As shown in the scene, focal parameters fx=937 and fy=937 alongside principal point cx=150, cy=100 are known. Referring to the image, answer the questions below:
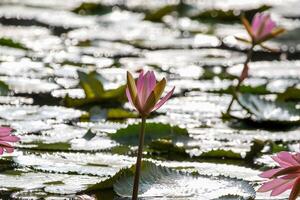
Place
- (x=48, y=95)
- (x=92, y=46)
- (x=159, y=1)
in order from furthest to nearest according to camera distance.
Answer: (x=159, y=1), (x=92, y=46), (x=48, y=95)

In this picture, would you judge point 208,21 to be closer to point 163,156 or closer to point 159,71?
point 159,71

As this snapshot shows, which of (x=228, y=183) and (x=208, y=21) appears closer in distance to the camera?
(x=228, y=183)

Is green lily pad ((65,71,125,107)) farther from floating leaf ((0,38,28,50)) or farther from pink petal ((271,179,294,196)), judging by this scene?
pink petal ((271,179,294,196))

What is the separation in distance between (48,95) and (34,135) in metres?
0.50

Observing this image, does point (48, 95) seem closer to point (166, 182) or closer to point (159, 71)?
point (159, 71)

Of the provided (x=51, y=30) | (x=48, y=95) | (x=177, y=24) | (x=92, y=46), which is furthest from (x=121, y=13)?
(x=48, y=95)

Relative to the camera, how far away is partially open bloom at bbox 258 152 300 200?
1.31 m

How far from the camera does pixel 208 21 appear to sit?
177 inches

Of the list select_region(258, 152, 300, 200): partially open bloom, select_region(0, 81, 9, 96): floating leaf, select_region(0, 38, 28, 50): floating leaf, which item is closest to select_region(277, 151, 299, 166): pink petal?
select_region(258, 152, 300, 200): partially open bloom

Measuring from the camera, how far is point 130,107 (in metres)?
2.71

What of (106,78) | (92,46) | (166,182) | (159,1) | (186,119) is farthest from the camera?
(159,1)

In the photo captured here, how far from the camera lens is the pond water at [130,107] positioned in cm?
184

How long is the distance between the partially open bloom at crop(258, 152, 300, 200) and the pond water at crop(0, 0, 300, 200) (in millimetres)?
370

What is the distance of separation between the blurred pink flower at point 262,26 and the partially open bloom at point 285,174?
1158 mm
